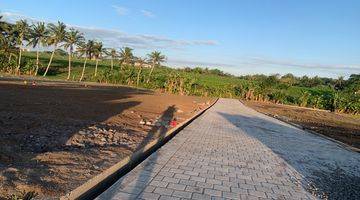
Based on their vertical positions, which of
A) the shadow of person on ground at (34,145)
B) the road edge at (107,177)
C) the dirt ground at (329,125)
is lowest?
the dirt ground at (329,125)

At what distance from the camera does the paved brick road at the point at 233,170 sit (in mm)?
6207

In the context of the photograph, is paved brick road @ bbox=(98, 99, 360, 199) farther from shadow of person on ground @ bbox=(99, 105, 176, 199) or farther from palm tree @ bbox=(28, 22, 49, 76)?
palm tree @ bbox=(28, 22, 49, 76)

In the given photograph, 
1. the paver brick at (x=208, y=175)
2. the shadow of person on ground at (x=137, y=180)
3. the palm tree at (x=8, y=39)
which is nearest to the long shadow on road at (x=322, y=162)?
the paver brick at (x=208, y=175)

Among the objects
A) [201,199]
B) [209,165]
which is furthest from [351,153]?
[201,199]

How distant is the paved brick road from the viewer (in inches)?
244

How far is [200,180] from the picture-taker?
6969mm

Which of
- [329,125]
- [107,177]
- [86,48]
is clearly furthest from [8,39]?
[107,177]

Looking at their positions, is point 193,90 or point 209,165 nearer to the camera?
point 209,165

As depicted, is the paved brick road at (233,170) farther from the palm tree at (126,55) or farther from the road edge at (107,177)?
the palm tree at (126,55)

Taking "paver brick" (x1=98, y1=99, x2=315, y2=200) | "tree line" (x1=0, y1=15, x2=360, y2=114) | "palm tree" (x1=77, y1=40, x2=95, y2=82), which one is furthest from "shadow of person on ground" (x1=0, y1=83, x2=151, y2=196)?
"palm tree" (x1=77, y1=40, x2=95, y2=82)

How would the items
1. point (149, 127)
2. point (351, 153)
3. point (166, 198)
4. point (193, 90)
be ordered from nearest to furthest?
point (166, 198)
point (351, 153)
point (149, 127)
point (193, 90)

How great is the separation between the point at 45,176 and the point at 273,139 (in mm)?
10173

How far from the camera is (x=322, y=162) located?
34.3 feet

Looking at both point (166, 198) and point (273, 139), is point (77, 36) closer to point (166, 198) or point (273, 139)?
point (273, 139)
